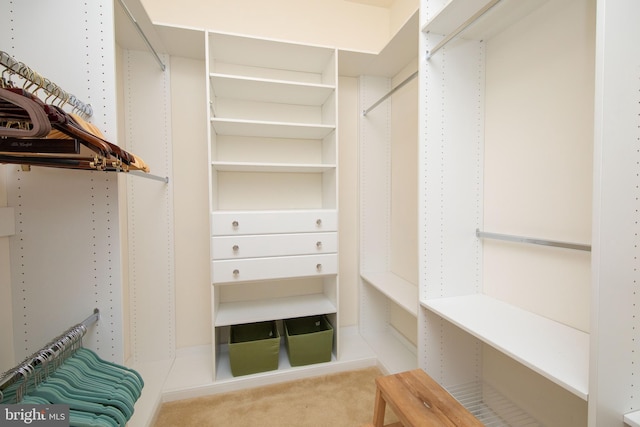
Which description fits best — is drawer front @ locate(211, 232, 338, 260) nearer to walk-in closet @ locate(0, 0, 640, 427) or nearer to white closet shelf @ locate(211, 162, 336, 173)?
walk-in closet @ locate(0, 0, 640, 427)

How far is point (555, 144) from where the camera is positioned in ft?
3.94

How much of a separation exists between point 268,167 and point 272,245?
0.56 metres

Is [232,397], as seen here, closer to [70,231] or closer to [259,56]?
[70,231]

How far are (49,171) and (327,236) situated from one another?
56.7 inches

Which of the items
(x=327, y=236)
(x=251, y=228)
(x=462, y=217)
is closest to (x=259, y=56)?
(x=251, y=228)

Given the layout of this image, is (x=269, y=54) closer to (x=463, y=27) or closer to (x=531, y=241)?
(x=463, y=27)

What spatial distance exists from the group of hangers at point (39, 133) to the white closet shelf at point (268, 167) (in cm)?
86

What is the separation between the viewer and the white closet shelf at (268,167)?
183cm

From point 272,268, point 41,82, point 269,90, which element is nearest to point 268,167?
point 269,90

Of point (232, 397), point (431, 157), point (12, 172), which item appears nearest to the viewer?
point (12, 172)

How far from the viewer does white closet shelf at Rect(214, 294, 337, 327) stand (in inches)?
74.5

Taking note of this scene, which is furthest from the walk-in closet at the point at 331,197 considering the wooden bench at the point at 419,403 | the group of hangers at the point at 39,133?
the wooden bench at the point at 419,403

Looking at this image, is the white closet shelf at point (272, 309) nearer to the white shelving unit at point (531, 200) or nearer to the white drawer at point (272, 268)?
the white drawer at point (272, 268)

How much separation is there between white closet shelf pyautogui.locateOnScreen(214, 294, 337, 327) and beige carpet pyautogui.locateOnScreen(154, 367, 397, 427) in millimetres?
440
